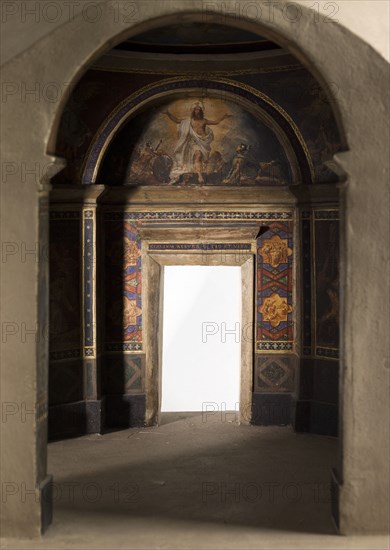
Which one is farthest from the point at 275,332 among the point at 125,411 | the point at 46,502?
the point at 46,502

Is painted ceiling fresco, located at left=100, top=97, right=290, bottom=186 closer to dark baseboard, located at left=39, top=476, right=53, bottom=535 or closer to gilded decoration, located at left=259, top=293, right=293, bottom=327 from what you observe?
gilded decoration, located at left=259, top=293, right=293, bottom=327

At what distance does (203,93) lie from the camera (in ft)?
30.2

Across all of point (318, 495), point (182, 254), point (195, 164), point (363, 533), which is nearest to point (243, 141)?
point (195, 164)

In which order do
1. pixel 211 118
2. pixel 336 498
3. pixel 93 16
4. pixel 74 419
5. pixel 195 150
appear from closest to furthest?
pixel 93 16 → pixel 336 498 → pixel 74 419 → pixel 211 118 → pixel 195 150

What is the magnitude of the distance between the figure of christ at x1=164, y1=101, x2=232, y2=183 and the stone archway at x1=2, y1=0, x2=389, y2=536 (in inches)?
140

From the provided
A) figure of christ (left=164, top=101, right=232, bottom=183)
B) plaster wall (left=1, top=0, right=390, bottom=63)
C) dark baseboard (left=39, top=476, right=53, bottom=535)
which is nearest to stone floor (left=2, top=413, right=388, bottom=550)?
dark baseboard (left=39, top=476, right=53, bottom=535)

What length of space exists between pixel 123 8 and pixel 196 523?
4037 millimetres

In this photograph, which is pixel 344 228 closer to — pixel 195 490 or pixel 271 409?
pixel 195 490

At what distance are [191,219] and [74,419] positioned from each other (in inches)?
110

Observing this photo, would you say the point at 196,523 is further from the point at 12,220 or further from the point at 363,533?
the point at 12,220

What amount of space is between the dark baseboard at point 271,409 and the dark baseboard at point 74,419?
192 cm

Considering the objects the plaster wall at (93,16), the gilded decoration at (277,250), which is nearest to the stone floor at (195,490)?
the gilded decoration at (277,250)

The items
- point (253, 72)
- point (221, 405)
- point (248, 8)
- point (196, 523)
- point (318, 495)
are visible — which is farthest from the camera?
point (221, 405)

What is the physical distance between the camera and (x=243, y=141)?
31.0 ft
